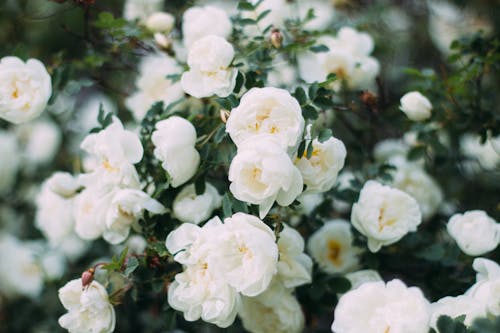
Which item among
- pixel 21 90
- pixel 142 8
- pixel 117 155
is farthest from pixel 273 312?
pixel 142 8

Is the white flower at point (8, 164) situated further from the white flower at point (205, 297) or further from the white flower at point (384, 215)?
the white flower at point (384, 215)

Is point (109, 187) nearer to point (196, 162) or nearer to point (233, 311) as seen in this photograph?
point (196, 162)

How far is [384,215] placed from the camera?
1.17 meters

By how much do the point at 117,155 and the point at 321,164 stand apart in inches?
14.9

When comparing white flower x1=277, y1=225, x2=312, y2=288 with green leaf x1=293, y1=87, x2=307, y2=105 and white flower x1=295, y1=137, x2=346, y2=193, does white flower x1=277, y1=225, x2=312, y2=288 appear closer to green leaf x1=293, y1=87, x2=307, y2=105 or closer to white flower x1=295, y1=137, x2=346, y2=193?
white flower x1=295, y1=137, x2=346, y2=193

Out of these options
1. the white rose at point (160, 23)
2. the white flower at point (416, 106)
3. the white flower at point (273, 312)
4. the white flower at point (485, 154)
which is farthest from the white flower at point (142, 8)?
the white flower at point (485, 154)

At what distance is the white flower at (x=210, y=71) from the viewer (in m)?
1.10

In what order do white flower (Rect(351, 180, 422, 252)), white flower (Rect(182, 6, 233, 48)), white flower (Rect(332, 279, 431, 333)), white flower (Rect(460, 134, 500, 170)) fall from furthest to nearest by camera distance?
1. white flower (Rect(460, 134, 500, 170))
2. white flower (Rect(182, 6, 233, 48))
3. white flower (Rect(351, 180, 422, 252))
4. white flower (Rect(332, 279, 431, 333))

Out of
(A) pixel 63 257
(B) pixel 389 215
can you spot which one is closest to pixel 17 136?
(A) pixel 63 257

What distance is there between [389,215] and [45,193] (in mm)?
966

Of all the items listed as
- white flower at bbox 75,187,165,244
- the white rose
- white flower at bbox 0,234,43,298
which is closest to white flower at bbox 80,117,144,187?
white flower at bbox 75,187,165,244

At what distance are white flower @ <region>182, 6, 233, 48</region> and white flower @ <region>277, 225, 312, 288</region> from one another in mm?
446

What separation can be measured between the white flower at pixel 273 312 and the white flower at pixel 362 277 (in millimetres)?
125

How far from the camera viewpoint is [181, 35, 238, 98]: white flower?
3.62 ft
